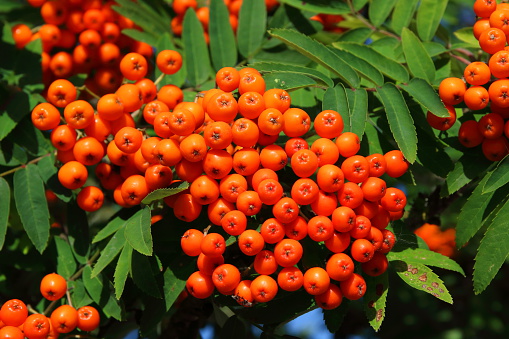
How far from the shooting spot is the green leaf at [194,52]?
129 inches

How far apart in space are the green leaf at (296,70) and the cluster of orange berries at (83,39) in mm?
1060

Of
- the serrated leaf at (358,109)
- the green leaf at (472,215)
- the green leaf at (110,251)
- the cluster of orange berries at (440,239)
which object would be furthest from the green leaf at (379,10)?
the green leaf at (110,251)

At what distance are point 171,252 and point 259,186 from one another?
0.60 metres

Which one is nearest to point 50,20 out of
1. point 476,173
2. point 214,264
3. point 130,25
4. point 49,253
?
point 130,25

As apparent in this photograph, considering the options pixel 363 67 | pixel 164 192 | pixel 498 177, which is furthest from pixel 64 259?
pixel 498 177

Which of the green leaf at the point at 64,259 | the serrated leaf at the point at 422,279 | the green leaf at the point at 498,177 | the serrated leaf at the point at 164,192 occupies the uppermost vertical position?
the serrated leaf at the point at 164,192

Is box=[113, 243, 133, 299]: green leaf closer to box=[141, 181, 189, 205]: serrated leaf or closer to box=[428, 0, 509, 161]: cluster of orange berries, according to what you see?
box=[141, 181, 189, 205]: serrated leaf

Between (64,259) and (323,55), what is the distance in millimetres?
1492

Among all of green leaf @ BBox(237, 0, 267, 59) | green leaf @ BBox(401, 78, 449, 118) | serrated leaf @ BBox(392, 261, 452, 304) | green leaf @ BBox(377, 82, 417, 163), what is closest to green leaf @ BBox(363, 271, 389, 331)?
serrated leaf @ BBox(392, 261, 452, 304)

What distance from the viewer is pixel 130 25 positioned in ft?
11.6

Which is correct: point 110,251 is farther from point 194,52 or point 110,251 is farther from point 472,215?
point 472,215

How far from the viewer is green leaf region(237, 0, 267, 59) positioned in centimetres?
342

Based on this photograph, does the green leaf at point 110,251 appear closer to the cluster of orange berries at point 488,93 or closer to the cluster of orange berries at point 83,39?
the cluster of orange berries at point 83,39

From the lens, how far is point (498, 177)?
2436mm
